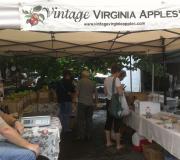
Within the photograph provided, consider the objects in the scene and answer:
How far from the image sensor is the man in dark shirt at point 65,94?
10523 mm

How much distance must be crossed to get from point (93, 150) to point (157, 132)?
7.94 feet

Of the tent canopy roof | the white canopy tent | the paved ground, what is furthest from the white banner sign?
the paved ground

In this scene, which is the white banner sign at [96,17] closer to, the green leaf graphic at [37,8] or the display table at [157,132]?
the green leaf graphic at [37,8]

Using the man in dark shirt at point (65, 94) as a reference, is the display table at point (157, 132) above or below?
below

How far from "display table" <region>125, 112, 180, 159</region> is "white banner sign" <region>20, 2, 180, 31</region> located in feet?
6.06

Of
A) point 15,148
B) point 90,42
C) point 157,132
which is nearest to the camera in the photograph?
point 15,148

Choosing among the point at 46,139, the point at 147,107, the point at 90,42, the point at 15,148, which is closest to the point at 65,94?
the point at 90,42

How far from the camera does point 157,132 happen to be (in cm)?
652

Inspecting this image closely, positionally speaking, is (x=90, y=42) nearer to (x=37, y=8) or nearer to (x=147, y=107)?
(x=147, y=107)

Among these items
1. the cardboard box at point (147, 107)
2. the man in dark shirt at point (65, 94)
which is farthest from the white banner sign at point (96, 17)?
the man in dark shirt at point (65, 94)

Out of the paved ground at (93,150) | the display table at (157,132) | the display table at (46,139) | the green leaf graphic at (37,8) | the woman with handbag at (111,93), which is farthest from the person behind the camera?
the woman with handbag at (111,93)

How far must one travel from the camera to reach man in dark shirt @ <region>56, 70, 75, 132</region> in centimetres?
1052

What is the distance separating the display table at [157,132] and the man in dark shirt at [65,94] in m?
2.14

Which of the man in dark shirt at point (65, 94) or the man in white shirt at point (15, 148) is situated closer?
the man in white shirt at point (15, 148)
